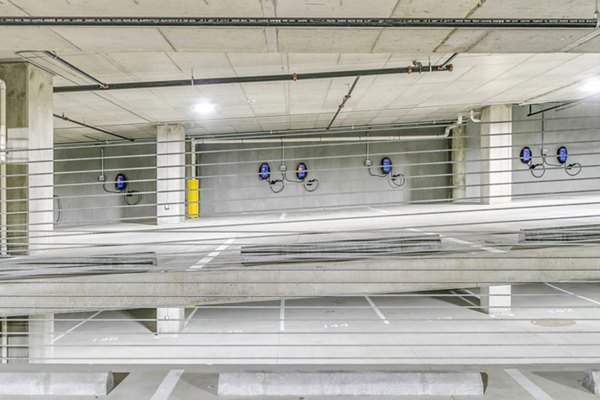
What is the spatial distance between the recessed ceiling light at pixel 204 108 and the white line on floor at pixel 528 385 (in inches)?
271

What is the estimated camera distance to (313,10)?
274 cm

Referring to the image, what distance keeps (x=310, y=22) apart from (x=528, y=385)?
2.25 m

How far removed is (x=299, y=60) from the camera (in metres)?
5.54

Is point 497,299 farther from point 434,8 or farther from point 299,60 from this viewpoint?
point 434,8

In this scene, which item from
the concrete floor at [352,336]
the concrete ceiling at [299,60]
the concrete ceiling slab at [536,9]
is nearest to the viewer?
the concrete ceiling slab at [536,9]

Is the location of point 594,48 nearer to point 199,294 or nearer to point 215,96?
point 199,294

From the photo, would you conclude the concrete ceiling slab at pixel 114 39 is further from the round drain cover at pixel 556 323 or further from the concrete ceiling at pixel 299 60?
the round drain cover at pixel 556 323

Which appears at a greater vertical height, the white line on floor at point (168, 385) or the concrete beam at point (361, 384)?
the concrete beam at point (361, 384)

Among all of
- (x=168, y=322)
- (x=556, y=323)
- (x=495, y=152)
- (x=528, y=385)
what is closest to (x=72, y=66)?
(x=168, y=322)

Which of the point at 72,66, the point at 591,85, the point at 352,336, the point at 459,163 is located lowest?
the point at 352,336

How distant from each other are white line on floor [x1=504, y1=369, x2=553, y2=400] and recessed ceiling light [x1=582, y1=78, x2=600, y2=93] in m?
7.86

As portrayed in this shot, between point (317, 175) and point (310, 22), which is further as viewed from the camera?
point (317, 175)

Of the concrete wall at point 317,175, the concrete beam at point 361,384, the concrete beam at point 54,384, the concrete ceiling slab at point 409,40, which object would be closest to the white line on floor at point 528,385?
the concrete beam at point 361,384

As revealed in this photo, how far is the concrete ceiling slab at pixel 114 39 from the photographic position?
2.93 metres
